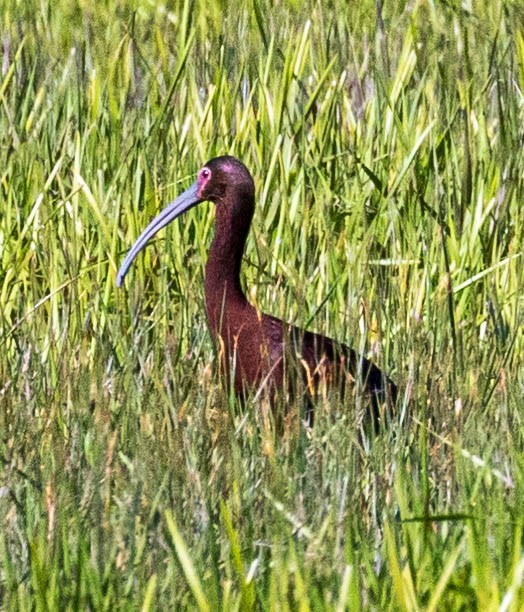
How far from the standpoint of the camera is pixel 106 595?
6.84 feet

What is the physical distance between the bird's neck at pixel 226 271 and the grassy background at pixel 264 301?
5 cm

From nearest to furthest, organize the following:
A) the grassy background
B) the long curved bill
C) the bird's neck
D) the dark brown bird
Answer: the grassy background < the dark brown bird < the bird's neck < the long curved bill

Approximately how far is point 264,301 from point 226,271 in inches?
8.9

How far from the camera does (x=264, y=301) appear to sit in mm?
3965

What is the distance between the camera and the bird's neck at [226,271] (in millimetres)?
3676

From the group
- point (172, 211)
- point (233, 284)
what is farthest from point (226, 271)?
point (172, 211)

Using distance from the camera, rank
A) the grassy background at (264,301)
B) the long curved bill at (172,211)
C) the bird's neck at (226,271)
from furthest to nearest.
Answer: the long curved bill at (172,211), the bird's neck at (226,271), the grassy background at (264,301)

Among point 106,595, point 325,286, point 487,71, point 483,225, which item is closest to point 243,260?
point 325,286

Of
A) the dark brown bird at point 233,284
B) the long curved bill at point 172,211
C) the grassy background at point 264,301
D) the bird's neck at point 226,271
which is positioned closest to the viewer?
the grassy background at point 264,301

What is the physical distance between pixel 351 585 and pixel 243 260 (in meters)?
2.08

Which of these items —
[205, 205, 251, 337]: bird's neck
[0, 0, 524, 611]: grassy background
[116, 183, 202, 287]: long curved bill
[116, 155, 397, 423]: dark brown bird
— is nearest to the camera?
[0, 0, 524, 611]: grassy background

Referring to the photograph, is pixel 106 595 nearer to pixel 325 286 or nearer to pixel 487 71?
pixel 325 286

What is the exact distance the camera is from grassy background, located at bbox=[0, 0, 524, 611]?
2.21m

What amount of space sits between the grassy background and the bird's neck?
0.05 meters
